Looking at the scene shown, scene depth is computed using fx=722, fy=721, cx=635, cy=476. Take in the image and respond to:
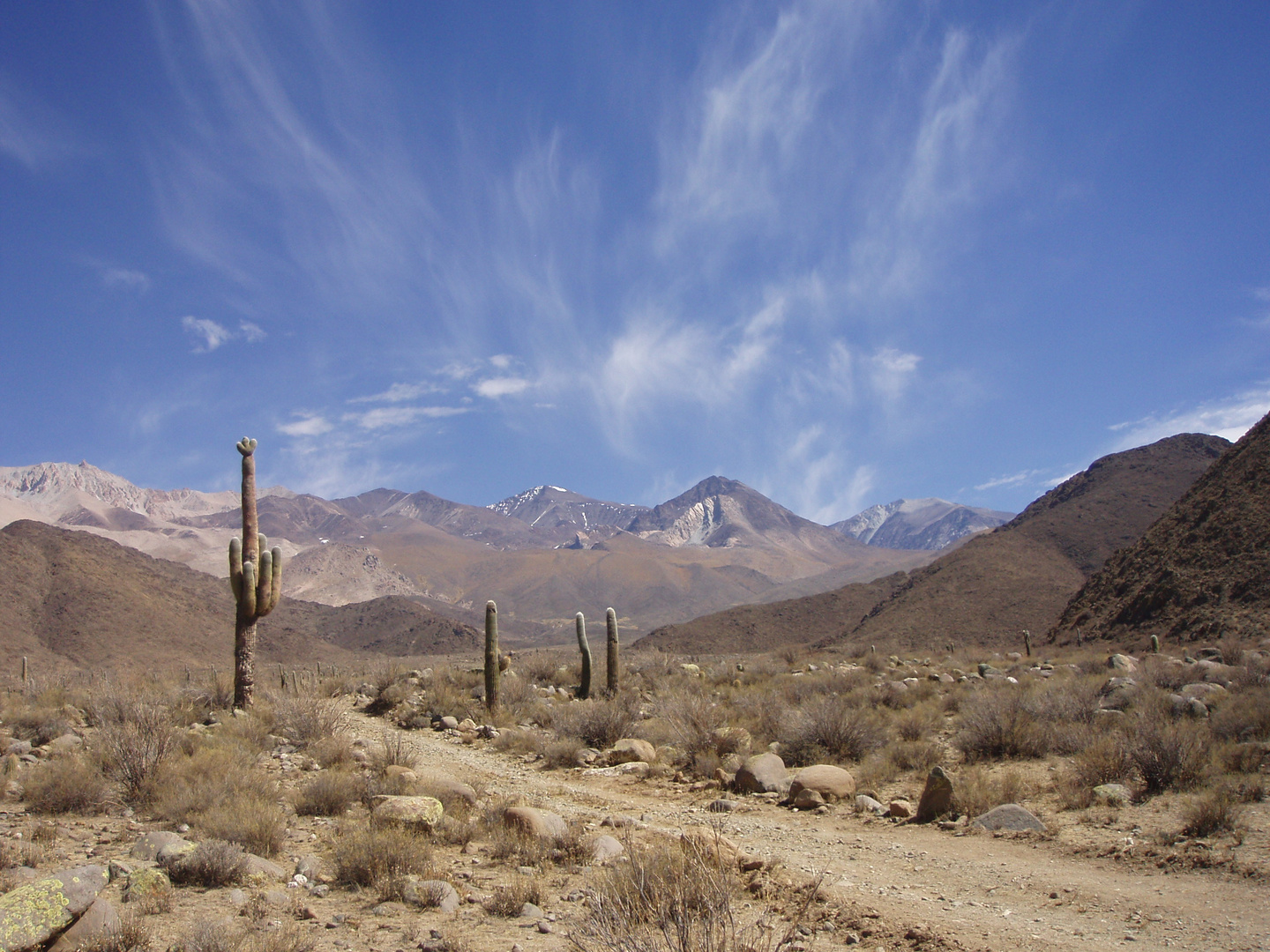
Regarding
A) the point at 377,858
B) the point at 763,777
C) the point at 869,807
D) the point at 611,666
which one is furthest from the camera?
the point at 611,666

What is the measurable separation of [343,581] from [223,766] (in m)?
181

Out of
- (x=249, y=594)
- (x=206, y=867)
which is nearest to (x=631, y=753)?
(x=206, y=867)

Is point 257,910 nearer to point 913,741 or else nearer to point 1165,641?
point 913,741

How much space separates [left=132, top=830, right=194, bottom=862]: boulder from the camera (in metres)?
6.27

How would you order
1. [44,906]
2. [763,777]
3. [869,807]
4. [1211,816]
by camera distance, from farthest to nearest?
[763,777]
[869,807]
[1211,816]
[44,906]

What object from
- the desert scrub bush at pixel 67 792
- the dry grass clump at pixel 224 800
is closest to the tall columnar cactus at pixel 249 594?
the dry grass clump at pixel 224 800

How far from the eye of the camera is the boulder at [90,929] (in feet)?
15.1

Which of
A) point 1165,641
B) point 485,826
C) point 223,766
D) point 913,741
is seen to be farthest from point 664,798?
point 1165,641

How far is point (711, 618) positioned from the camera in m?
89.4

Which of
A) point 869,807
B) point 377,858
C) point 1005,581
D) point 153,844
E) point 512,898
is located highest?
point 1005,581

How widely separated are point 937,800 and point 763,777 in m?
2.46

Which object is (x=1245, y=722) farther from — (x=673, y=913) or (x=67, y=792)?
(x=67, y=792)

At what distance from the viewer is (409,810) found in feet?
25.3

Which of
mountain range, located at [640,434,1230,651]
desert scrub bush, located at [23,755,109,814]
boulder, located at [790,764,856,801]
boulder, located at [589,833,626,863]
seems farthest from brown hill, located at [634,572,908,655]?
boulder, located at [589,833,626,863]
